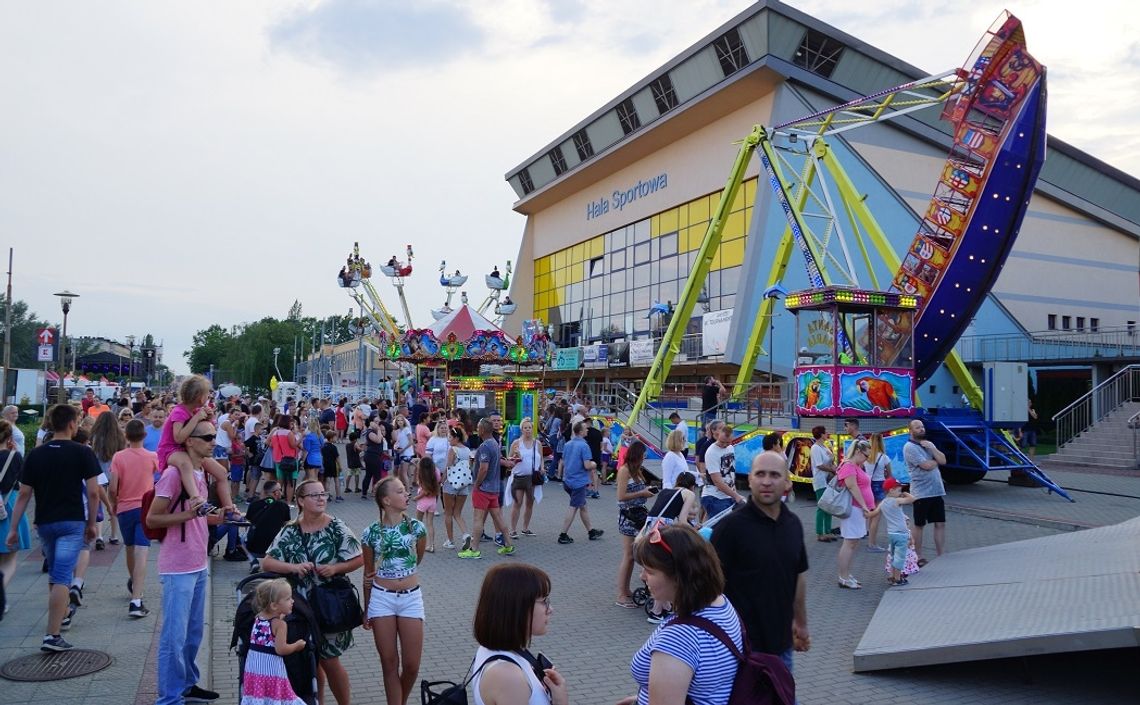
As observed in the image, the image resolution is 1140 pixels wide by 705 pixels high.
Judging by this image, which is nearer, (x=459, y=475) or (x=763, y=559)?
(x=763, y=559)

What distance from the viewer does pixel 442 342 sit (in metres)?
29.2

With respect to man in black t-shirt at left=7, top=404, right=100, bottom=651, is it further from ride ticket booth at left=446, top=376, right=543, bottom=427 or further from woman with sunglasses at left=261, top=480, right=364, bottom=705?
ride ticket booth at left=446, top=376, right=543, bottom=427

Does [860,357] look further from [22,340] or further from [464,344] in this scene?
[22,340]

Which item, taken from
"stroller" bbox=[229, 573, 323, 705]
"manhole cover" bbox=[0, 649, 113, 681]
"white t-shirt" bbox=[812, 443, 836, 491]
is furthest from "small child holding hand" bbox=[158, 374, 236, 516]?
"white t-shirt" bbox=[812, 443, 836, 491]

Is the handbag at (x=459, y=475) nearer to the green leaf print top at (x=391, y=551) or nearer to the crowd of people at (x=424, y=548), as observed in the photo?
the crowd of people at (x=424, y=548)

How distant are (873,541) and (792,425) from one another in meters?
7.42

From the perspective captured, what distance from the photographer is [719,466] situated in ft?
29.7

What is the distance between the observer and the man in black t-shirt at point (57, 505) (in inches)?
239

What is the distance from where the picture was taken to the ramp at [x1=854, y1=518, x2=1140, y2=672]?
530cm

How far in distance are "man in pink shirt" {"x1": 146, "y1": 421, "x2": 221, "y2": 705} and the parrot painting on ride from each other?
13962 mm

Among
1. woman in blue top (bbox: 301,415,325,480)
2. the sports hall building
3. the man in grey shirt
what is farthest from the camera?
the sports hall building

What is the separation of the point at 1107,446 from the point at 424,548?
23.2 metres

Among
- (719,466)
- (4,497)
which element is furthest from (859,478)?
(4,497)

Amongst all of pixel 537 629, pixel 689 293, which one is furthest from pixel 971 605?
pixel 689 293
